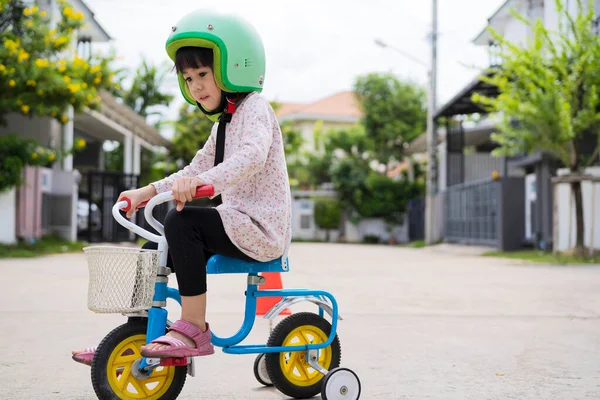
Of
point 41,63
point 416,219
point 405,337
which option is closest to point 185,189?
point 405,337

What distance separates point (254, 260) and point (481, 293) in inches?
231

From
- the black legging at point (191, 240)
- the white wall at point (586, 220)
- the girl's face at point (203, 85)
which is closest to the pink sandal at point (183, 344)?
the black legging at point (191, 240)

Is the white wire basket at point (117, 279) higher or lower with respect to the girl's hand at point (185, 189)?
lower

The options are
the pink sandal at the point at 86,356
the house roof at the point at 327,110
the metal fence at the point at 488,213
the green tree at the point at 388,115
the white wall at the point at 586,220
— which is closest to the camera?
the pink sandal at the point at 86,356

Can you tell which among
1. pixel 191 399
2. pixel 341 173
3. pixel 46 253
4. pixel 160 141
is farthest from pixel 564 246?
pixel 341 173

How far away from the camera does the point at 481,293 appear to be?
8.55 metres

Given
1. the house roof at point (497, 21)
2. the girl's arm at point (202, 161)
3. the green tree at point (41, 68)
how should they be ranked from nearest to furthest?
the girl's arm at point (202, 161) < the green tree at point (41, 68) < the house roof at point (497, 21)

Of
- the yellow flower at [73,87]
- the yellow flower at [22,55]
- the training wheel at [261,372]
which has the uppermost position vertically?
the yellow flower at [22,55]

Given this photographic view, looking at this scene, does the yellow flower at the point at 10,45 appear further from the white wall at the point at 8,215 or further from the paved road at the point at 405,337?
the paved road at the point at 405,337

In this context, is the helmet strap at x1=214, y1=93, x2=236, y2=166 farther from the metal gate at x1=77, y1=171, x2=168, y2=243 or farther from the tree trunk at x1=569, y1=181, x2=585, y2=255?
the metal gate at x1=77, y1=171, x2=168, y2=243

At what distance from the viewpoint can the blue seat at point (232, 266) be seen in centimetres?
313

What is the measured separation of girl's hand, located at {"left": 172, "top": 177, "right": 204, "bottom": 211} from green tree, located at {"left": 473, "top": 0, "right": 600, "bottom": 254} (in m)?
13.0

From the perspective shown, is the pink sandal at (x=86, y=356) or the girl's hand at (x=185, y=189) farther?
the pink sandal at (x=86, y=356)

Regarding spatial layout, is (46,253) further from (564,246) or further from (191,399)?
(191,399)
